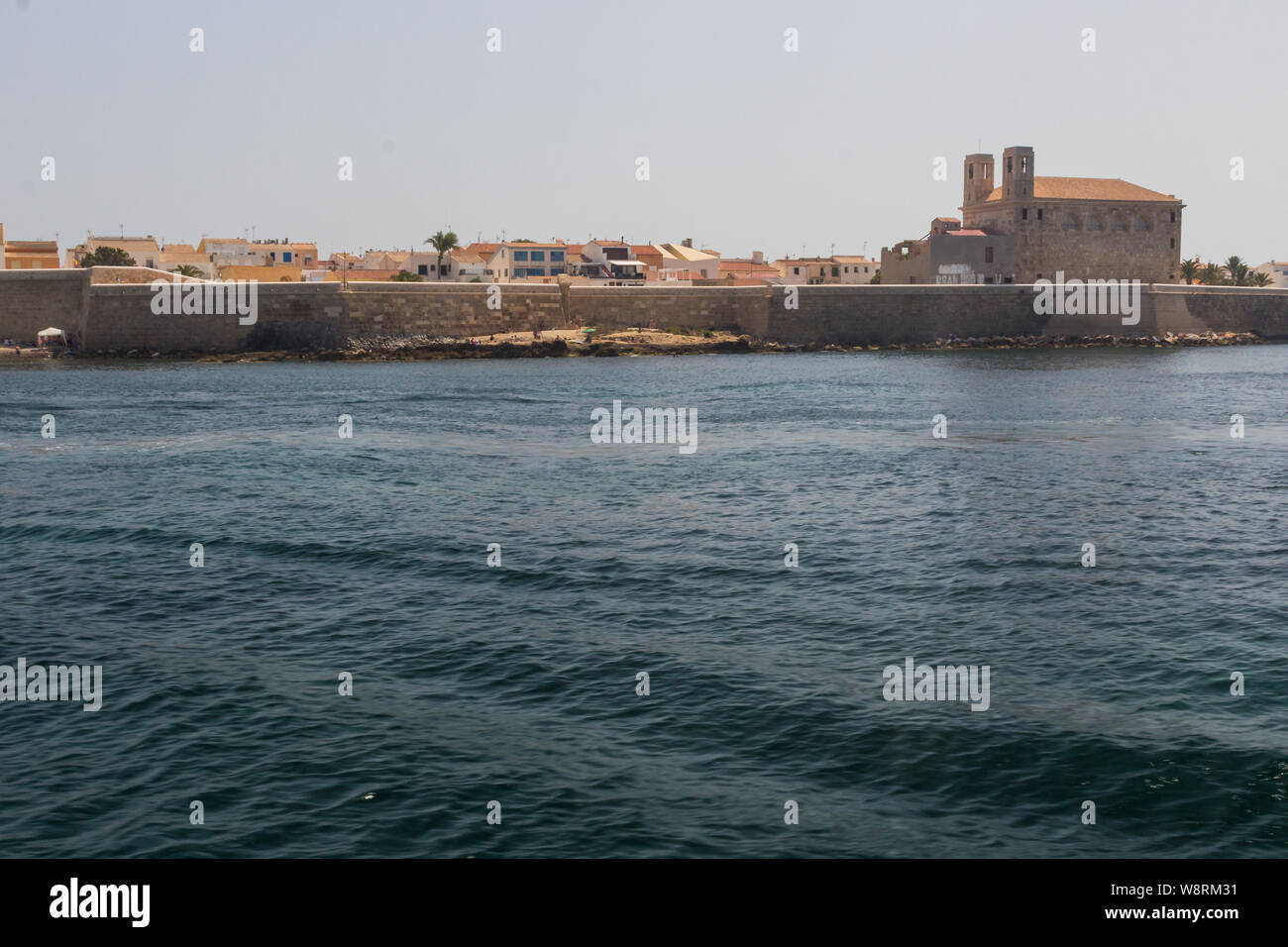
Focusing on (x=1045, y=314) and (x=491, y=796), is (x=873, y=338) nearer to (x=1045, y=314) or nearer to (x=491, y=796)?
(x=1045, y=314)

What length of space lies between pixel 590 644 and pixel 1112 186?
3371 inches

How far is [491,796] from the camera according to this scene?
10172 mm

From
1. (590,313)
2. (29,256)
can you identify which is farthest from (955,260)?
(29,256)

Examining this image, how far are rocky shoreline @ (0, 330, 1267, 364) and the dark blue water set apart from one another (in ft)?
113

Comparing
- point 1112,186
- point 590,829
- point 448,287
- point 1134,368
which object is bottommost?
point 590,829

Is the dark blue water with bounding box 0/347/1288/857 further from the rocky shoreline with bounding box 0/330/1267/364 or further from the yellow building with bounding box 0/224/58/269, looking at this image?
the yellow building with bounding box 0/224/58/269

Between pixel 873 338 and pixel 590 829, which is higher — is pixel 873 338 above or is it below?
above

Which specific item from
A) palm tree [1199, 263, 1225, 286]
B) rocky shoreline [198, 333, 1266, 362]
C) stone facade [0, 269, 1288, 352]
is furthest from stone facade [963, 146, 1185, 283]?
palm tree [1199, 263, 1225, 286]

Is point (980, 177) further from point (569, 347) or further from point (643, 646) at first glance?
point (643, 646)

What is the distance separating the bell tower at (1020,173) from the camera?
8500cm

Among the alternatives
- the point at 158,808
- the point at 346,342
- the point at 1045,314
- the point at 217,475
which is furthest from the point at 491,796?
the point at 1045,314

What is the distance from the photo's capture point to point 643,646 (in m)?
14.2

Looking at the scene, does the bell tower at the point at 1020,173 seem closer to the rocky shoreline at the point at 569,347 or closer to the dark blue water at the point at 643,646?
the rocky shoreline at the point at 569,347

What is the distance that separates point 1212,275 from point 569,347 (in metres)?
64.2
